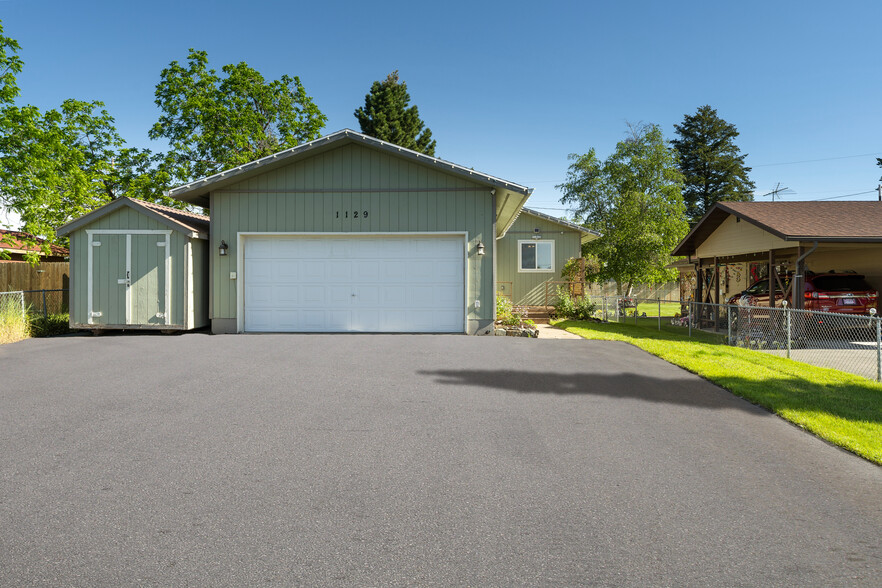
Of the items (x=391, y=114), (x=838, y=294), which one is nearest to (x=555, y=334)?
(x=838, y=294)

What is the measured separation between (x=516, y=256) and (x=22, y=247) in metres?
18.4

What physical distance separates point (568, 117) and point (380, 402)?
20.3 meters

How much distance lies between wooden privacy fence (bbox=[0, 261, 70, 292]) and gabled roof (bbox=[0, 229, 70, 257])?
613 mm

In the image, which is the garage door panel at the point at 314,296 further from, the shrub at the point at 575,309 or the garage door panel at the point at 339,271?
the shrub at the point at 575,309

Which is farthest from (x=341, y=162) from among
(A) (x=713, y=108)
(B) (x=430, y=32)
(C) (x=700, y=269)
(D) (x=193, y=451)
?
(A) (x=713, y=108)

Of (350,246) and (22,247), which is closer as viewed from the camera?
(350,246)

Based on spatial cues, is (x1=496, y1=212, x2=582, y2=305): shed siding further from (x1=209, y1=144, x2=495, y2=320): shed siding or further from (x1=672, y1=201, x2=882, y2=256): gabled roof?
(x1=209, y1=144, x2=495, y2=320): shed siding

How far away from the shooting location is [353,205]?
41.5 feet

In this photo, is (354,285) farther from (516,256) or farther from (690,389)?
(516,256)

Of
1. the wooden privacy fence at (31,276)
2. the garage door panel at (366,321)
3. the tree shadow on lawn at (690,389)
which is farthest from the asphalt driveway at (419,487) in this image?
the wooden privacy fence at (31,276)

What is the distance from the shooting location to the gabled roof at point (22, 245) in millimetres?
18656

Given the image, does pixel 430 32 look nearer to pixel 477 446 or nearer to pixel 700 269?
pixel 700 269

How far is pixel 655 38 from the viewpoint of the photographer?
54.2 feet

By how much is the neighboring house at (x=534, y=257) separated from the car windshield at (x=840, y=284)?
8.23 metres
